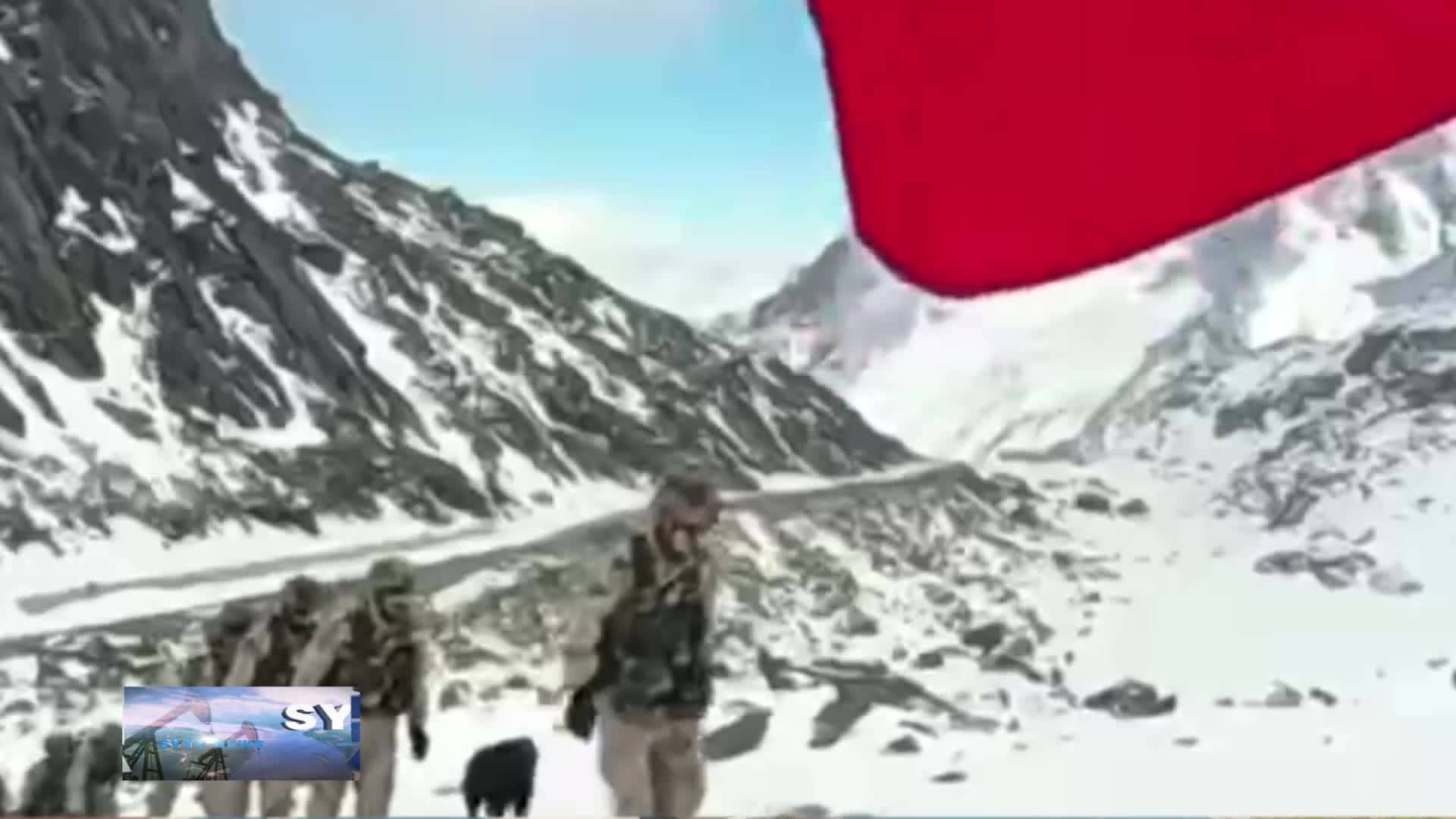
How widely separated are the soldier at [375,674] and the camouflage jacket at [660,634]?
0.26 meters

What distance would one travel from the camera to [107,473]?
2135 millimetres

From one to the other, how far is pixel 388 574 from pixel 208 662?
0.96 ft

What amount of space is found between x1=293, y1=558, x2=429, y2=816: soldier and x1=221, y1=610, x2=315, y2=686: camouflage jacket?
0.02m

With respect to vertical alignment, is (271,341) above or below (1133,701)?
above

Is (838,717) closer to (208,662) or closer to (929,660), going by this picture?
(929,660)

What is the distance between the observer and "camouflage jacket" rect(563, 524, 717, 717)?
197cm

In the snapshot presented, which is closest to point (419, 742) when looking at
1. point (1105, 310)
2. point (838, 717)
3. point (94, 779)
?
point (94, 779)

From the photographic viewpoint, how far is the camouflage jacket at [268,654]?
2088 millimetres

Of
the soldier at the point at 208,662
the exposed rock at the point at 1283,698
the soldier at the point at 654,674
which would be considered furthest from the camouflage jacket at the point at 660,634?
the exposed rock at the point at 1283,698

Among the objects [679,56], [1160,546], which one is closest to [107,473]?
[679,56]

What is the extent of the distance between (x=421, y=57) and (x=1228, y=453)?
1355 mm

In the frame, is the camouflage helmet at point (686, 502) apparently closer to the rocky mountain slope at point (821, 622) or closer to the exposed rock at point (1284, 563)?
the rocky mountain slope at point (821, 622)

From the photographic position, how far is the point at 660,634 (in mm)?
1978

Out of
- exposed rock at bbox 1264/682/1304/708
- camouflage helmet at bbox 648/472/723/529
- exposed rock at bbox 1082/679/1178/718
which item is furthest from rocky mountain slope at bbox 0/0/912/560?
exposed rock at bbox 1264/682/1304/708
